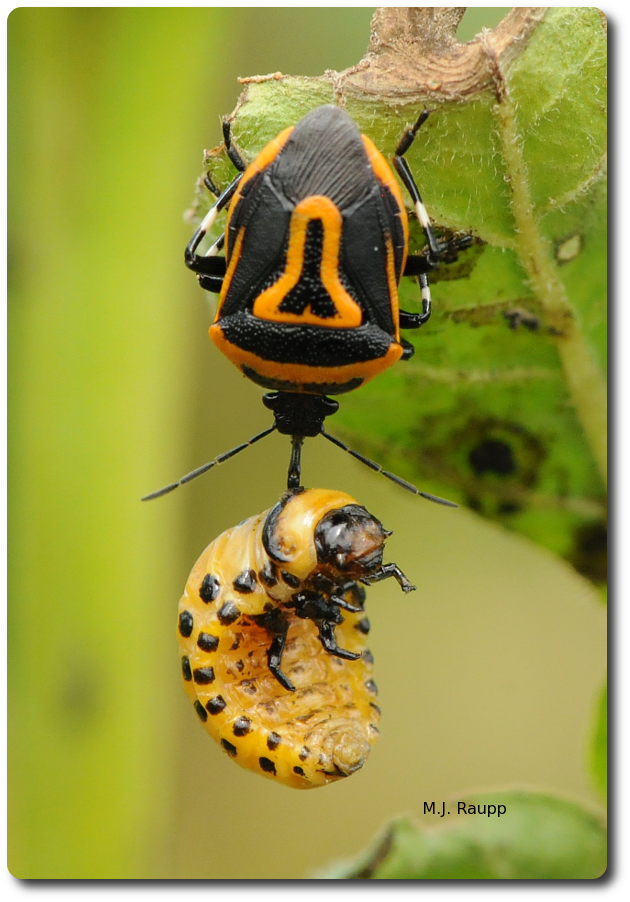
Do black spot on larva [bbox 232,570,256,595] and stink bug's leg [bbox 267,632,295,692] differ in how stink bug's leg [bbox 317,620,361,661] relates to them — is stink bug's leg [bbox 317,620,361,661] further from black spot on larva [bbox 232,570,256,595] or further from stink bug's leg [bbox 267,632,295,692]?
black spot on larva [bbox 232,570,256,595]

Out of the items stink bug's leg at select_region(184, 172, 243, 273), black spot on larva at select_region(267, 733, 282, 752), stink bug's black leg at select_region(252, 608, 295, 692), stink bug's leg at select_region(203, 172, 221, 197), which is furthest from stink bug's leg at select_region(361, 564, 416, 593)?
stink bug's leg at select_region(203, 172, 221, 197)

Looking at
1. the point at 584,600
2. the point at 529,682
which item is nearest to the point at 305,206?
the point at 584,600

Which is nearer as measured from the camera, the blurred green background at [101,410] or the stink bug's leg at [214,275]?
the stink bug's leg at [214,275]

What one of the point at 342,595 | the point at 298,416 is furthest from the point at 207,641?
the point at 298,416

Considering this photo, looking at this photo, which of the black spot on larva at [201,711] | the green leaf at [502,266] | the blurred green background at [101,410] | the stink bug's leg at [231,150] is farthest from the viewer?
the blurred green background at [101,410]

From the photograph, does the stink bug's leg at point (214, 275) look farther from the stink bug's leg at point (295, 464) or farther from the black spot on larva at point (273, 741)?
the black spot on larva at point (273, 741)

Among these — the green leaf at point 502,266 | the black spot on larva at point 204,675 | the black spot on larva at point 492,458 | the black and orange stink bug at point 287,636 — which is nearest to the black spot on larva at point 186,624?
the black and orange stink bug at point 287,636
